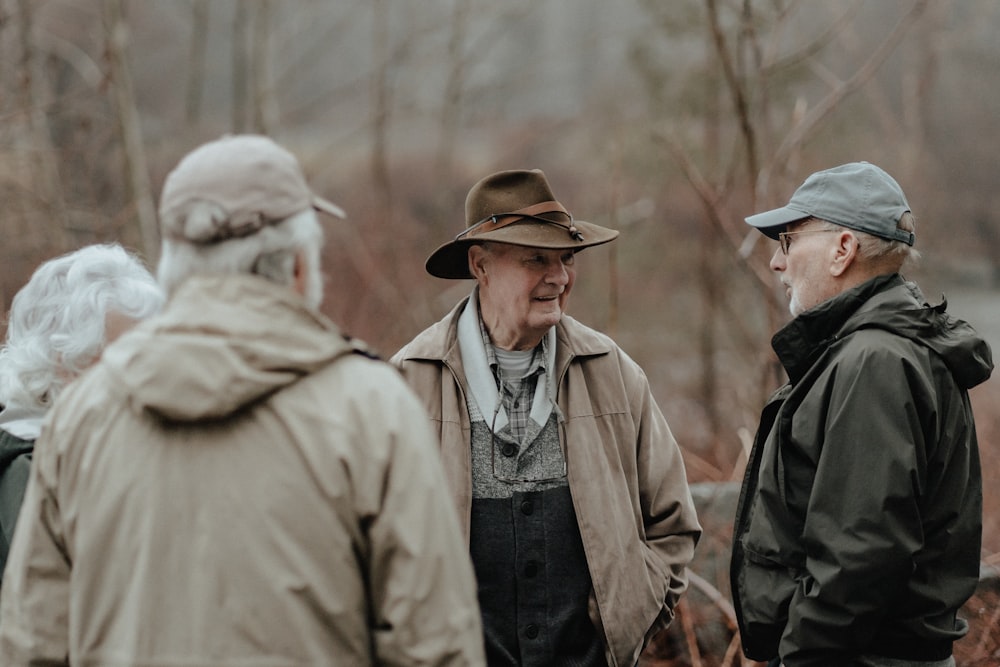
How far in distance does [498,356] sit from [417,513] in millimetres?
1322

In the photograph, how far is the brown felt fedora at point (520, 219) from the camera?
9.14 feet

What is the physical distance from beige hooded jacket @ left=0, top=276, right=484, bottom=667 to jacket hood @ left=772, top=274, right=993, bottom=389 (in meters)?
1.23

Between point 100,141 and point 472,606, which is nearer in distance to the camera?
point 472,606

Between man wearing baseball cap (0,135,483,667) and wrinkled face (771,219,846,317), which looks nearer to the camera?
man wearing baseball cap (0,135,483,667)

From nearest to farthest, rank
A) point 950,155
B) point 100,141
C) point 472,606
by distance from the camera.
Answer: point 472,606, point 100,141, point 950,155

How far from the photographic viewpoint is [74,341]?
2.42m

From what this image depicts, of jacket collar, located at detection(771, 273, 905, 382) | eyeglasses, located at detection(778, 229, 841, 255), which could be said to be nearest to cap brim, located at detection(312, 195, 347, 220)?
jacket collar, located at detection(771, 273, 905, 382)

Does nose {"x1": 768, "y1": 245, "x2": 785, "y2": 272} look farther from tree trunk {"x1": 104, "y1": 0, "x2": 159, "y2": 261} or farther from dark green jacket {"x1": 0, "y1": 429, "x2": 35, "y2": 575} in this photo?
tree trunk {"x1": 104, "y1": 0, "x2": 159, "y2": 261}

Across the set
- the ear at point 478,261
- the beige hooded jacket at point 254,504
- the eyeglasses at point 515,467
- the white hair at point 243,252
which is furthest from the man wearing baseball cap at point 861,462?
the white hair at point 243,252

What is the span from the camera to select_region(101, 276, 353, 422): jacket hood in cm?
149

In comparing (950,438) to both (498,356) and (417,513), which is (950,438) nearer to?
(498,356)

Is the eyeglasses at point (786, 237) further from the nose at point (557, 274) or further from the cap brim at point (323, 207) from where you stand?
the cap brim at point (323, 207)

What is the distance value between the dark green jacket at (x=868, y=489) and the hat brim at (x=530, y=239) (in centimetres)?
66

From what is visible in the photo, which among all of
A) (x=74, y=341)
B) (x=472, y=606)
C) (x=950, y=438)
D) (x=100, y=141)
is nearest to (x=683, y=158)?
(x=950, y=438)
